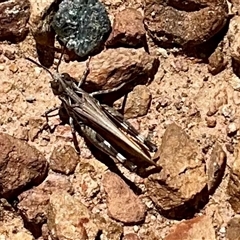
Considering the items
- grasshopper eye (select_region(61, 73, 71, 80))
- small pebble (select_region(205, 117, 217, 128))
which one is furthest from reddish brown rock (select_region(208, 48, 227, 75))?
grasshopper eye (select_region(61, 73, 71, 80))

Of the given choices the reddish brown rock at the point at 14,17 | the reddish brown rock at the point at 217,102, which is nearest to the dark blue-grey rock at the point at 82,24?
the reddish brown rock at the point at 14,17

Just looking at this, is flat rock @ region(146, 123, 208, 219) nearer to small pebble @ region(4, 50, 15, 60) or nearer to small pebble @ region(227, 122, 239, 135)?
small pebble @ region(227, 122, 239, 135)

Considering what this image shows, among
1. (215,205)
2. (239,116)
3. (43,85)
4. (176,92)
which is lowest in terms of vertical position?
(215,205)

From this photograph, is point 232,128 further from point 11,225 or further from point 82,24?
point 11,225

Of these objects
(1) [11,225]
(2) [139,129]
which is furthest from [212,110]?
(1) [11,225]

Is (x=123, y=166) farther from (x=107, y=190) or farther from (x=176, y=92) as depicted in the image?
(x=176, y=92)

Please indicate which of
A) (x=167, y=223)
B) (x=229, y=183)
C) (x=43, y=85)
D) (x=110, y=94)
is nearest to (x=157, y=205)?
(x=167, y=223)
